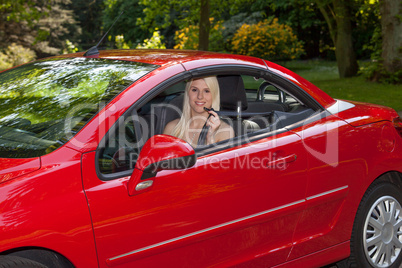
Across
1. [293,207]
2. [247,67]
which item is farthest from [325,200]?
[247,67]

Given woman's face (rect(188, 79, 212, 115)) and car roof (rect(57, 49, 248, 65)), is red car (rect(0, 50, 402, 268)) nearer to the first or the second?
car roof (rect(57, 49, 248, 65))

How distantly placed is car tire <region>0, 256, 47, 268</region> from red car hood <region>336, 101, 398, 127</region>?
217 cm

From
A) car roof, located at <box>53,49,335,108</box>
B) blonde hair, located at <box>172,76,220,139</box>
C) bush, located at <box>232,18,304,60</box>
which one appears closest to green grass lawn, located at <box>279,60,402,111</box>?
car roof, located at <box>53,49,335,108</box>

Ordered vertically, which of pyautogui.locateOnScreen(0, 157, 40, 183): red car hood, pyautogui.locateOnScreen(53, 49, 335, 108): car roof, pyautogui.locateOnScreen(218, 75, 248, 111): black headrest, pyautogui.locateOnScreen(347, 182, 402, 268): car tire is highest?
pyautogui.locateOnScreen(53, 49, 335, 108): car roof

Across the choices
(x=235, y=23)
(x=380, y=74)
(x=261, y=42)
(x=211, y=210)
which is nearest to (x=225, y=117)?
(x=211, y=210)

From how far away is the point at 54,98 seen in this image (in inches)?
123

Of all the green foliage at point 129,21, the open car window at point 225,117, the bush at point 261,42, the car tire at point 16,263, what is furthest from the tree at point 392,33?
the green foliage at point 129,21

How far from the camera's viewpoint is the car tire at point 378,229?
371cm

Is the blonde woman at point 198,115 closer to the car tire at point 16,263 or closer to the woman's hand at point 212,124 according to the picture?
the woman's hand at point 212,124

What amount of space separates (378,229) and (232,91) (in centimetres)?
139

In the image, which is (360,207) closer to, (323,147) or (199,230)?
(323,147)

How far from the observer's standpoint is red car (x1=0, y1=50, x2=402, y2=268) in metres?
2.50

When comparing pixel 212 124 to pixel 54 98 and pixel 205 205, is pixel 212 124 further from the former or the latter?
pixel 54 98

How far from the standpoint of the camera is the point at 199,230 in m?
2.86
